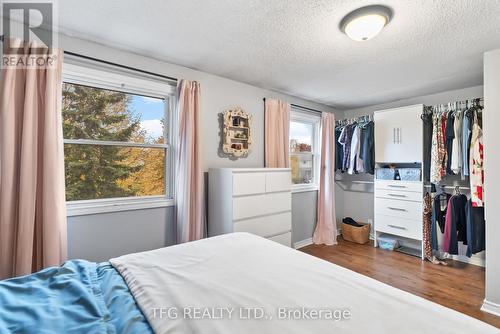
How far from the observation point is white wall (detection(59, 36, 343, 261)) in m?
2.04

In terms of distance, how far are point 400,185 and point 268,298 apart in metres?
3.14

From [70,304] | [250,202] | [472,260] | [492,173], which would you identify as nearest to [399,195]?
[472,260]

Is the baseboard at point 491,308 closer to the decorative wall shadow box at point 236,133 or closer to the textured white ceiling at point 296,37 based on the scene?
the textured white ceiling at point 296,37

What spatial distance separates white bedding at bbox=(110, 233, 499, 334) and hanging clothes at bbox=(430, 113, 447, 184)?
8.47ft

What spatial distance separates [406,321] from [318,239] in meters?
3.17

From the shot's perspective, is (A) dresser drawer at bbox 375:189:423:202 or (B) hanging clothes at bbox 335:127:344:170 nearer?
(A) dresser drawer at bbox 375:189:423:202

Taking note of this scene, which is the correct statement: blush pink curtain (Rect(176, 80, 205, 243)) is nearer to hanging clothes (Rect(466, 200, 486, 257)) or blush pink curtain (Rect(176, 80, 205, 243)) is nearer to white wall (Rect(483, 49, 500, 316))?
white wall (Rect(483, 49, 500, 316))

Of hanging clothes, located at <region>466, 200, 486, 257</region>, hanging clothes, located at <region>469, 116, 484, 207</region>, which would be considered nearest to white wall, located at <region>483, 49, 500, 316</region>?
hanging clothes, located at <region>469, 116, 484, 207</region>

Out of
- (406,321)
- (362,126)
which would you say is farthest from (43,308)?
(362,126)

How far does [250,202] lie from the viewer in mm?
2594

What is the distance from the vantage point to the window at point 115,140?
81.7 inches

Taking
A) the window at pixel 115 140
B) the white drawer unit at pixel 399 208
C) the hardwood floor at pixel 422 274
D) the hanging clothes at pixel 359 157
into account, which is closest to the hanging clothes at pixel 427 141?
the white drawer unit at pixel 399 208

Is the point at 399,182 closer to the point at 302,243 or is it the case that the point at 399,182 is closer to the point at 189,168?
the point at 302,243

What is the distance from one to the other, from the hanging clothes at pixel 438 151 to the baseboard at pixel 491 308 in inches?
54.1
